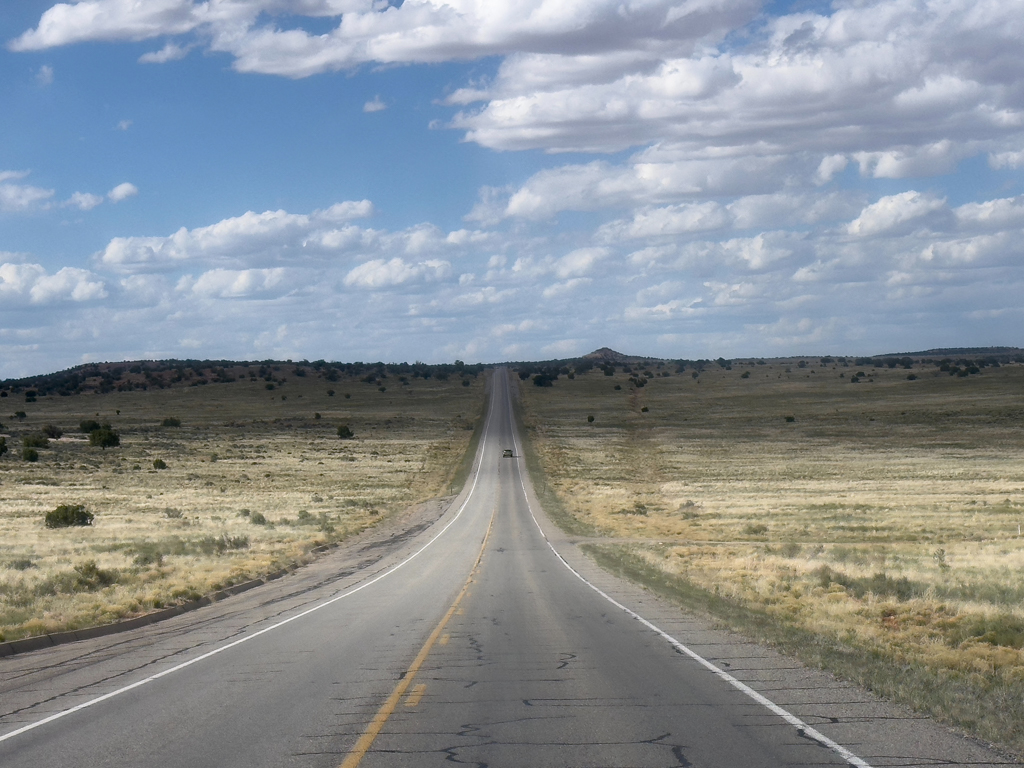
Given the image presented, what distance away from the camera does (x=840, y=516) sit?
1694 inches

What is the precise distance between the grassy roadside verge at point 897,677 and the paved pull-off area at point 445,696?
35cm

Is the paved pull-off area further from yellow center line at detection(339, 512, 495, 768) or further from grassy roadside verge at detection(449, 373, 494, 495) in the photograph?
grassy roadside verge at detection(449, 373, 494, 495)

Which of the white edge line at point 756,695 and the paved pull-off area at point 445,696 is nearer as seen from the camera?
the white edge line at point 756,695

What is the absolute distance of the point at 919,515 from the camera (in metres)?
42.1

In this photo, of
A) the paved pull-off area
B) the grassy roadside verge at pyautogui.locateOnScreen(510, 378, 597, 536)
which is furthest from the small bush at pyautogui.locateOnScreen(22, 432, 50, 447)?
the paved pull-off area

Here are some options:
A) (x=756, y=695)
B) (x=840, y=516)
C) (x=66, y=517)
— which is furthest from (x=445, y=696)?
(x=840, y=516)

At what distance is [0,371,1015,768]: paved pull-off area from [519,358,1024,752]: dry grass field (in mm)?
1223

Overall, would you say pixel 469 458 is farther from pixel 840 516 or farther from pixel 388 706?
pixel 388 706

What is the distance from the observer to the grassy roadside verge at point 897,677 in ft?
28.9

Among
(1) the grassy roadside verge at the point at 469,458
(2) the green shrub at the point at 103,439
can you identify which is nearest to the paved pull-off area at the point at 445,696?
(1) the grassy roadside verge at the point at 469,458

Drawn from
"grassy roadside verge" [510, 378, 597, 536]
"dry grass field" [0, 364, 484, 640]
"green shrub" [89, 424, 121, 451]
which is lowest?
"grassy roadside verge" [510, 378, 597, 536]

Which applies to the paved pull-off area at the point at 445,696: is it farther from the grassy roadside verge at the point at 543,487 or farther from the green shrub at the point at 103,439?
the green shrub at the point at 103,439

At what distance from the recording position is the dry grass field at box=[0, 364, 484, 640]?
22.2m

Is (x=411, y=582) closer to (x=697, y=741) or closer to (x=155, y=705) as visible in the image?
(x=155, y=705)
